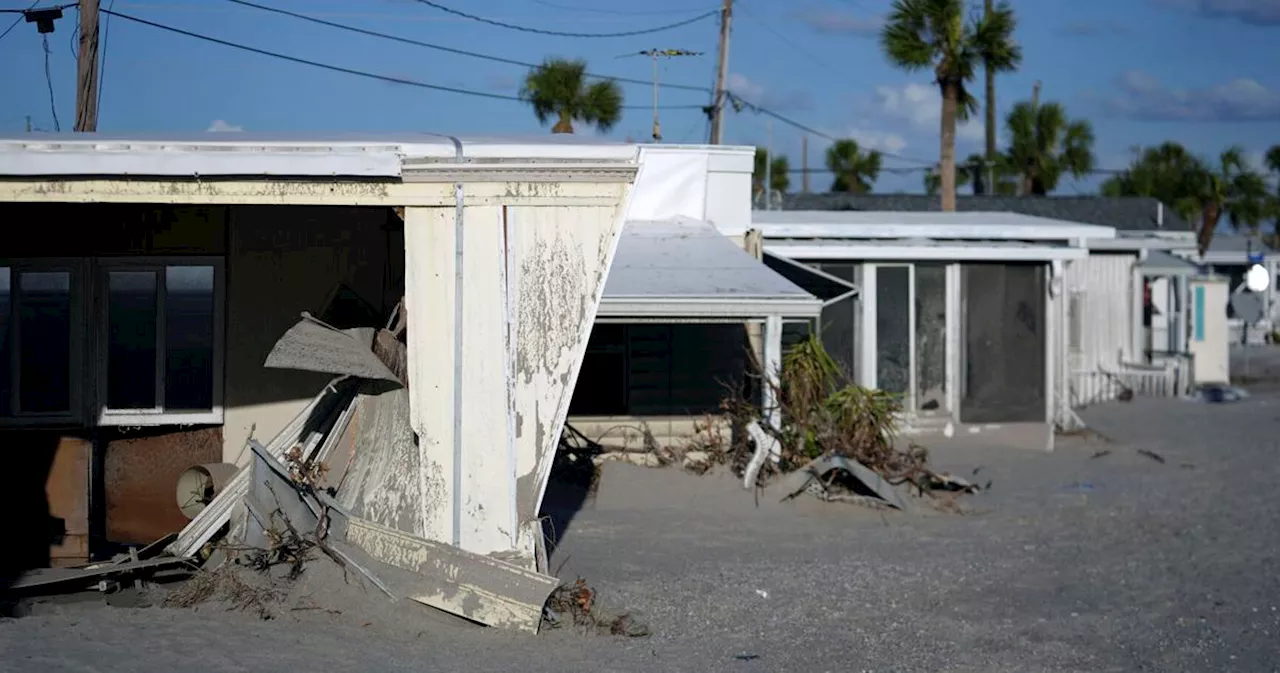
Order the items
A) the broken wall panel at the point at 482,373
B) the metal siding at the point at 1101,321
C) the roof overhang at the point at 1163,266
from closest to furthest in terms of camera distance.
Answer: the broken wall panel at the point at 482,373
the metal siding at the point at 1101,321
the roof overhang at the point at 1163,266

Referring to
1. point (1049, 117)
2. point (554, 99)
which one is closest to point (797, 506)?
point (554, 99)

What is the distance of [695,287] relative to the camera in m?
12.2

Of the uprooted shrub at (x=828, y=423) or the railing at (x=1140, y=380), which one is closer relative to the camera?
the uprooted shrub at (x=828, y=423)

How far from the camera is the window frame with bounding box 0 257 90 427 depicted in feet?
31.1

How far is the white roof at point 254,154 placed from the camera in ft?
23.6

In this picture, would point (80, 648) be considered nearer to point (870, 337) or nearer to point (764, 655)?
point (764, 655)

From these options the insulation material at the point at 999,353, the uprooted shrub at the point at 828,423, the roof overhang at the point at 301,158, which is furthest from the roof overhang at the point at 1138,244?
the roof overhang at the point at 301,158

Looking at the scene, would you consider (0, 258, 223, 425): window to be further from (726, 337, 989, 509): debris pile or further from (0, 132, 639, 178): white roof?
(726, 337, 989, 509): debris pile

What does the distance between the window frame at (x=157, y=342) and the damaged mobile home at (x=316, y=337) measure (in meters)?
0.02

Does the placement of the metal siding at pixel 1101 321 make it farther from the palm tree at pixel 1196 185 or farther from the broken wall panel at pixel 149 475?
the palm tree at pixel 1196 185

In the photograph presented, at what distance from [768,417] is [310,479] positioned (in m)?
5.92

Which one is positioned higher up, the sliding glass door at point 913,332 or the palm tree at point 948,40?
the palm tree at point 948,40

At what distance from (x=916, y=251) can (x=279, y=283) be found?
913 cm

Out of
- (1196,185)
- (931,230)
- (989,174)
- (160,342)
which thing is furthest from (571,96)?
(1196,185)
